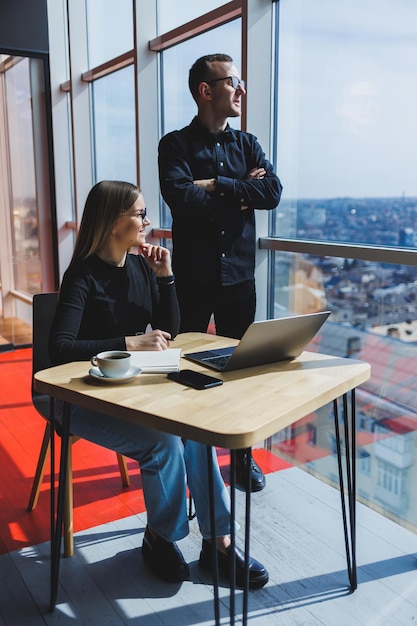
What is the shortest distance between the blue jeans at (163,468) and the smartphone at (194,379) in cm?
21

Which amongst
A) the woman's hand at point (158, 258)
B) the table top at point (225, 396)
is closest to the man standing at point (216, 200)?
the woman's hand at point (158, 258)

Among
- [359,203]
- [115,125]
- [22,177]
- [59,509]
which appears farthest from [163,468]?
[22,177]

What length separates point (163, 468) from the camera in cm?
177

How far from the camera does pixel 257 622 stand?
173cm

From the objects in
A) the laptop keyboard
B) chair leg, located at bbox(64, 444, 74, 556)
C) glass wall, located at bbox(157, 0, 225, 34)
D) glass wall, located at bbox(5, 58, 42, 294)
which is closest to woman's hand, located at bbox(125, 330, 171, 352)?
the laptop keyboard

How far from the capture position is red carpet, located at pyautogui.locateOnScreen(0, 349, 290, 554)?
2.30 meters

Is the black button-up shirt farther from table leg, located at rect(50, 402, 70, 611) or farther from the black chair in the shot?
table leg, located at rect(50, 402, 70, 611)

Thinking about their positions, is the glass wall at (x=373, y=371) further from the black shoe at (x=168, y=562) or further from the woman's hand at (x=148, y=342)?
the woman's hand at (x=148, y=342)

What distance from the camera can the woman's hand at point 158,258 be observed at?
7.00 ft

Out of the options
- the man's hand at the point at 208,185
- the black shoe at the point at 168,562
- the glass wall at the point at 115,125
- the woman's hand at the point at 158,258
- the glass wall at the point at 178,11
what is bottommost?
the black shoe at the point at 168,562

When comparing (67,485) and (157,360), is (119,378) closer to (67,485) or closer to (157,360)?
(157,360)

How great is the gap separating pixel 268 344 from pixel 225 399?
25 cm

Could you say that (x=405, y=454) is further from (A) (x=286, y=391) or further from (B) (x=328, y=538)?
(A) (x=286, y=391)

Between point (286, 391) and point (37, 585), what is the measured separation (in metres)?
1.06
